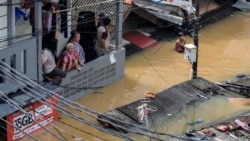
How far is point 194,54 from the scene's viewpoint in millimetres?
16609

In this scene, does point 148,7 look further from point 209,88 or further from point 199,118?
point 199,118

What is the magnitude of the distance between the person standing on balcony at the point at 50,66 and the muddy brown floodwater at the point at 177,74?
3.14 feet

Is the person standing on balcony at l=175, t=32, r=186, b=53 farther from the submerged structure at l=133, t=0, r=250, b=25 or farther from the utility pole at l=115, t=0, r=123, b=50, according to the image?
the utility pole at l=115, t=0, r=123, b=50

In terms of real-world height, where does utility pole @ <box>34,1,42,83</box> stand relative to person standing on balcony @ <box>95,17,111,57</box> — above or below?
above

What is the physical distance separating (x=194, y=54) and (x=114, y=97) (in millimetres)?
2349

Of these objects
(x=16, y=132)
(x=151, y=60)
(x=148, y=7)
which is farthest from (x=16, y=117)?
(x=148, y=7)

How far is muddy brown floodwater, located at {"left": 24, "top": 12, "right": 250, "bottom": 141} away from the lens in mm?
14784

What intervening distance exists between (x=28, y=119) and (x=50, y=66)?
1.48 m

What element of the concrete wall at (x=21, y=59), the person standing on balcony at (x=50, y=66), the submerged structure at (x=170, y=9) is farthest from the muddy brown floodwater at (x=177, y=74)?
the concrete wall at (x=21, y=59)

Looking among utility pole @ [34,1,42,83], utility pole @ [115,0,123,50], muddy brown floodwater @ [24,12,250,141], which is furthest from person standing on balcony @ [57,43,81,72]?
utility pole @ [115,0,123,50]

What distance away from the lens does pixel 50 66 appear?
14.6 metres

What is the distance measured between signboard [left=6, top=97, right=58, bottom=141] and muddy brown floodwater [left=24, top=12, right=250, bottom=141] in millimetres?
274

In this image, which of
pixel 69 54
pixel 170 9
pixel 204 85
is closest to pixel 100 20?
pixel 69 54

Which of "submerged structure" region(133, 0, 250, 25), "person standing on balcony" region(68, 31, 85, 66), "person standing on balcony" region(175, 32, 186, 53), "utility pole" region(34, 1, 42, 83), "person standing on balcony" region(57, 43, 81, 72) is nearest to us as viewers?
"utility pole" region(34, 1, 42, 83)
